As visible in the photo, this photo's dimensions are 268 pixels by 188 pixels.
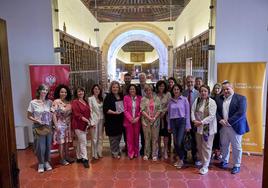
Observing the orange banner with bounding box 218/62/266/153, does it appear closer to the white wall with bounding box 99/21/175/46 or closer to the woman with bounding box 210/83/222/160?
the woman with bounding box 210/83/222/160

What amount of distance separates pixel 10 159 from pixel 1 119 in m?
0.20

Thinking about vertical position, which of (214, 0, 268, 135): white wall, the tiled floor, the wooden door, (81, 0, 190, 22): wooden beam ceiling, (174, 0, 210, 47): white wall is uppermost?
(81, 0, 190, 22): wooden beam ceiling

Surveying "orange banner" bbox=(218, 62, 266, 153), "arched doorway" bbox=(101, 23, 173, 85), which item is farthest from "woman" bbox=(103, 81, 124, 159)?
"arched doorway" bbox=(101, 23, 173, 85)

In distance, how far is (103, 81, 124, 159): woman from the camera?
12.4 feet

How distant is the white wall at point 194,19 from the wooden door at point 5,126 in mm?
4819

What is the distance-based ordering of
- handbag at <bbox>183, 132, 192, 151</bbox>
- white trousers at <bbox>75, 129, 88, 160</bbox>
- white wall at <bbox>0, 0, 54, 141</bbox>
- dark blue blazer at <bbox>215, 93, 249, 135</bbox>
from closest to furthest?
dark blue blazer at <bbox>215, 93, 249, 135</bbox>
handbag at <bbox>183, 132, 192, 151</bbox>
white trousers at <bbox>75, 129, 88, 160</bbox>
white wall at <bbox>0, 0, 54, 141</bbox>

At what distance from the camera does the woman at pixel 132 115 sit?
3758 mm

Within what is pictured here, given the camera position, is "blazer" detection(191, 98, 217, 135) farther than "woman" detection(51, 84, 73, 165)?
No

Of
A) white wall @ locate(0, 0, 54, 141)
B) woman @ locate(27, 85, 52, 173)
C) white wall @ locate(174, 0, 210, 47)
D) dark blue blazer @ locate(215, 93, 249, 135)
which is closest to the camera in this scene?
dark blue blazer @ locate(215, 93, 249, 135)

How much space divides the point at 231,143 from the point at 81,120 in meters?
2.28

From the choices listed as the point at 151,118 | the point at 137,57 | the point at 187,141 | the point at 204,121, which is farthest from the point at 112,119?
the point at 137,57

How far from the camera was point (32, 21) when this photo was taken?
4.13 m

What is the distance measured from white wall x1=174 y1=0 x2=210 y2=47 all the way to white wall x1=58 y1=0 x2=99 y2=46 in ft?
10.9

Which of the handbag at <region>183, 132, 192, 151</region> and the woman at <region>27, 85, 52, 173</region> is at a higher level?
the woman at <region>27, 85, 52, 173</region>
